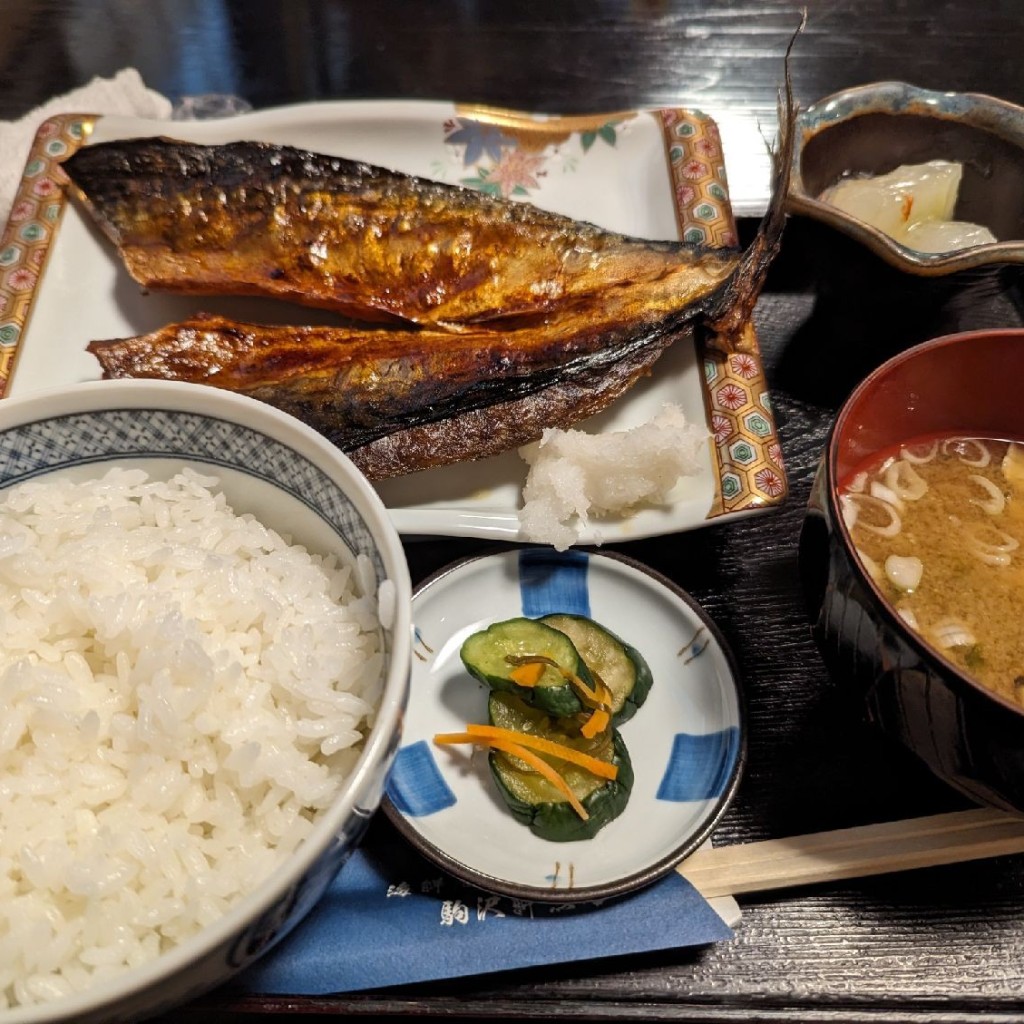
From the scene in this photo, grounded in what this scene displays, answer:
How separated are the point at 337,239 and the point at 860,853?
176cm

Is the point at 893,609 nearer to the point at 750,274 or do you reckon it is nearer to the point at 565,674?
the point at 565,674

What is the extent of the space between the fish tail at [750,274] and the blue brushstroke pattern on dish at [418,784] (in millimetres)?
1146

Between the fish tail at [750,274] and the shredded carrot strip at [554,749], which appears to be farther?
the fish tail at [750,274]

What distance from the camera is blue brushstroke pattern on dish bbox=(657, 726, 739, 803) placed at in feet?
4.73

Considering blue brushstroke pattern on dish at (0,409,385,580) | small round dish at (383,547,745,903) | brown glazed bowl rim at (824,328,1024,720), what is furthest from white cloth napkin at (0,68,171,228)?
brown glazed bowl rim at (824,328,1024,720)

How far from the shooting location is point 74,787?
113cm

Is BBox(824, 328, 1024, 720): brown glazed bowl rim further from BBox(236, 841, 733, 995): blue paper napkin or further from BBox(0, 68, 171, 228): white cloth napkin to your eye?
BBox(0, 68, 171, 228): white cloth napkin

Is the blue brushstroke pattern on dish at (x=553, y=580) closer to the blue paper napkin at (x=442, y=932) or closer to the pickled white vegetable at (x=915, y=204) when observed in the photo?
the blue paper napkin at (x=442, y=932)

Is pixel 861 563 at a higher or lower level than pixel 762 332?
higher

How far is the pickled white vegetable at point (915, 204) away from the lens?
2084 mm

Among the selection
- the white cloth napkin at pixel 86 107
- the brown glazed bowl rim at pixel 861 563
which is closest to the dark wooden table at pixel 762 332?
the white cloth napkin at pixel 86 107

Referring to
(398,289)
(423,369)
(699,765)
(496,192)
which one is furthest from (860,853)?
(496,192)

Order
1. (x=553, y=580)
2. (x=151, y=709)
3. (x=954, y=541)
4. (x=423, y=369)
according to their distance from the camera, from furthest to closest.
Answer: (x=423, y=369), (x=553, y=580), (x=954, y=541), (x=151, y=709)

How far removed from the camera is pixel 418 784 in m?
1.46
